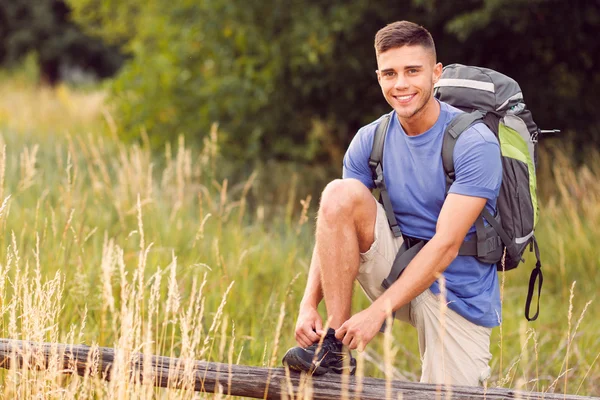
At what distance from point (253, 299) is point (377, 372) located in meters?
0.85

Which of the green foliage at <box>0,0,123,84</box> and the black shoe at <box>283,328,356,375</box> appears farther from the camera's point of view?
the green foliage at <box>0,0,123,84</box>

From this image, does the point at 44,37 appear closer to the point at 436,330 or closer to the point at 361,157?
the point at 361,157

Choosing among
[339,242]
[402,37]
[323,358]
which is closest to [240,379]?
[323,358]

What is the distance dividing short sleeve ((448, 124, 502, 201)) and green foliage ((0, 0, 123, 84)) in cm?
2321

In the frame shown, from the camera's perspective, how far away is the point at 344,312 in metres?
3.22

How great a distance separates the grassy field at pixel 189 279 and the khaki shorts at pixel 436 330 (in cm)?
12

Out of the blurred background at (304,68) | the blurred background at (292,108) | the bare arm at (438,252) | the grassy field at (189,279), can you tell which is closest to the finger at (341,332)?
the bare arm at (438,252)

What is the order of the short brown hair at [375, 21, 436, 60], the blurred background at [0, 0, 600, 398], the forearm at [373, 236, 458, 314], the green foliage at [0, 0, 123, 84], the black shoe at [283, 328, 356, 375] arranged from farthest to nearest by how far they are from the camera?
the green foliage at [0, 0, 123, 84]
the blurred background at [0, 0, 600, 398]
the short brown hair at [375, 21, 436, 60]
the forearm at [373, 236, 458, 314]
the black shoe at [283, 328, 356, 375]

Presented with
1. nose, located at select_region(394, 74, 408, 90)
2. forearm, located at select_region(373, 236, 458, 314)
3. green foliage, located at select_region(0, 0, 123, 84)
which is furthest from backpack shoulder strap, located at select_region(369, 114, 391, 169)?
green foliage, located at select_region(0, 0, 123, 84)

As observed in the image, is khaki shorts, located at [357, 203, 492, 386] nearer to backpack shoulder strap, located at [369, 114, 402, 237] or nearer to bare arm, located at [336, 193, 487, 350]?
backpack shoulder strap, located at [369, 114, 402, 237]

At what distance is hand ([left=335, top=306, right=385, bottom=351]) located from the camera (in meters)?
2.99

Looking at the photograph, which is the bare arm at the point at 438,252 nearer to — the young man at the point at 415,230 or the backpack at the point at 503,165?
the young man at the point at 415,230

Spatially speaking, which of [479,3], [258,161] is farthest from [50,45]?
[479,3]

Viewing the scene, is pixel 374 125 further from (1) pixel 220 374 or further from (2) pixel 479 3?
(2) pixel 479 3
